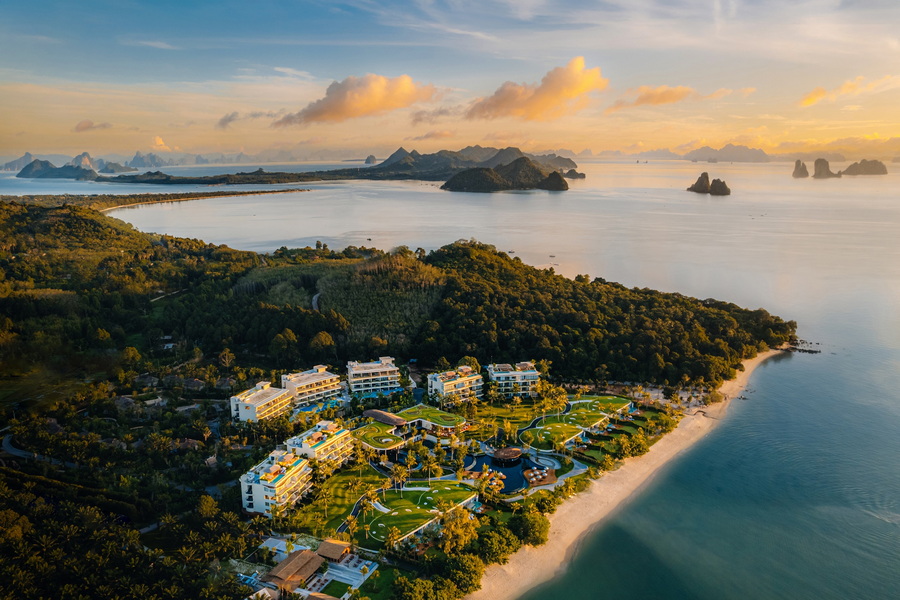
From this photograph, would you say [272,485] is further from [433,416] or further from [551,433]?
[551,433]

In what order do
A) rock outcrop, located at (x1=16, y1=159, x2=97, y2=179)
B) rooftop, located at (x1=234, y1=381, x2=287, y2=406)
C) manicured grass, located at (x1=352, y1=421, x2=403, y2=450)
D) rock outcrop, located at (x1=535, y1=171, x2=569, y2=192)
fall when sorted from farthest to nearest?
rock outcrop, located at (x1=16, y1=159, x2=97, y2=179)
rock outcrop, located at (x1=535, y1=171, x2=569, y2=192)
rooftop, located at (x1=234, y1=381, x2=287, y2=406)
manicured grass, located at (x1=352, y1=421, x2=403, y2=450)

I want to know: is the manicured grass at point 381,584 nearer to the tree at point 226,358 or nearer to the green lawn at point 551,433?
the green lawn at point 551,433

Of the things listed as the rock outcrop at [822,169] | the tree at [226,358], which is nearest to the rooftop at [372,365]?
the tree at [226,358]

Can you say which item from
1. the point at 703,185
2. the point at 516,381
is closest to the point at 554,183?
the point at 703,185

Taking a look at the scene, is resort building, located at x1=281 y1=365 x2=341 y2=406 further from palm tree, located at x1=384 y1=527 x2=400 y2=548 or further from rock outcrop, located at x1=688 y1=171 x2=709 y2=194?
rock outcrop, located at x1=688 y1=171 x2=709 y2=194

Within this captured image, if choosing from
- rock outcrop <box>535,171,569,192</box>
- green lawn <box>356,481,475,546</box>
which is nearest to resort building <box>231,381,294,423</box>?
green lawn <box>356,481,475,546</box>

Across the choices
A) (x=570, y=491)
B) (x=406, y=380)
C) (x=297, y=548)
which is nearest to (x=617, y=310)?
(x=406, y=380)

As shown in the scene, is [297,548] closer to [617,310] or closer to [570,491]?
[570,491]
